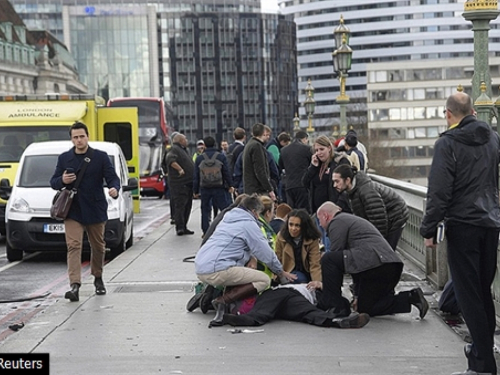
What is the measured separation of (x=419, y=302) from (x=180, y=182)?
Answer: 10.5 metres

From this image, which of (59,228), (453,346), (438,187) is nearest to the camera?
(438,187)

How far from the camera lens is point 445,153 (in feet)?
22.7

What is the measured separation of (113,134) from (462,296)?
1760 cm

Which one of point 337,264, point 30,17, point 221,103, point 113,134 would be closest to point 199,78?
point 221,103

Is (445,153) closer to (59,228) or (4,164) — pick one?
(59,228)

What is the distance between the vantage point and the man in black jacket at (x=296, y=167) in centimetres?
1703

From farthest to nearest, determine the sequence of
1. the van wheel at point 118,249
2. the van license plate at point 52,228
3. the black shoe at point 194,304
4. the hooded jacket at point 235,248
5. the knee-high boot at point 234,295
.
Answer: the van wheel at point 118,249 < the van license plate at point 52,228 < the black shoe at point 194,304 < the hooded jacket at point 235,248 < the knee-high boot at point 234,295

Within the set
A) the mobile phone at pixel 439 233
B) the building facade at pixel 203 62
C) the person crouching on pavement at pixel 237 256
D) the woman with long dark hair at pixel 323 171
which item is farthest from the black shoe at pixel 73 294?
the building facade at pixel 203 62

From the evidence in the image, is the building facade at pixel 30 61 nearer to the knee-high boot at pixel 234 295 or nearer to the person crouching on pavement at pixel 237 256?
the person crouching on pavement at pixel 237 256

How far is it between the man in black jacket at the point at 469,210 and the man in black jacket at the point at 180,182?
12.6 m

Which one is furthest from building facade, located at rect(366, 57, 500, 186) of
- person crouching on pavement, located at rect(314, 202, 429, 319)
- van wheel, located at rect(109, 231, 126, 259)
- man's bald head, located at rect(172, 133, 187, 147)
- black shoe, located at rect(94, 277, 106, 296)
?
person crouching on pavement, located at rect(314, 202, 429, 319)

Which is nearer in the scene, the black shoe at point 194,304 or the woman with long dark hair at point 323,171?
the black shoe at point 194,304

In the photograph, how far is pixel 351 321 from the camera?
9.11 meters

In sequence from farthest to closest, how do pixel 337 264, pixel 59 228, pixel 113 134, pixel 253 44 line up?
pixel 253 44
pixel 113 134
pixel 59 228
pixel 337 264
